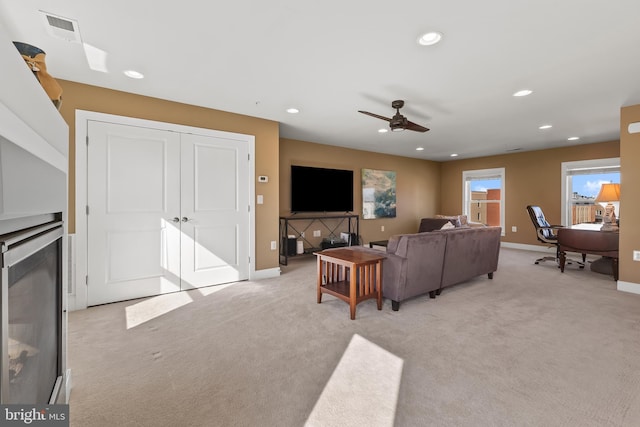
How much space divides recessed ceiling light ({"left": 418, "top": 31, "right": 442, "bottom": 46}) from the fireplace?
2.45 meters

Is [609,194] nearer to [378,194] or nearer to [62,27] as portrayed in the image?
[378,194]

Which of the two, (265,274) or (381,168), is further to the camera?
(381,168)

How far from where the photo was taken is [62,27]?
6.68ft

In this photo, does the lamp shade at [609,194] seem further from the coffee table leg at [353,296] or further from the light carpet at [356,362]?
the coffee table leg at [353,296]

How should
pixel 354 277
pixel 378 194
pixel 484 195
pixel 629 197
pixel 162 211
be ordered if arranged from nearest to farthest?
1. pixel 354 277
2. pixel 162 211
3. pixel 629 197
4. pixel 378 194
5. pixel 484 195

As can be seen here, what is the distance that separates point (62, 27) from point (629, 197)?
5931mm

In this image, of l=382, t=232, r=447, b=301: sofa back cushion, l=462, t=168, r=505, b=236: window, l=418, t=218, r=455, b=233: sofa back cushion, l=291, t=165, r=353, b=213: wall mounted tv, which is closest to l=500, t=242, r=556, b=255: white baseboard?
l=462, t=168, r=505, b=236: window

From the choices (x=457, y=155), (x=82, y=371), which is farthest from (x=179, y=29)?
(x=457, y=155)

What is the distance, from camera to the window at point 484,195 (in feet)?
24.0

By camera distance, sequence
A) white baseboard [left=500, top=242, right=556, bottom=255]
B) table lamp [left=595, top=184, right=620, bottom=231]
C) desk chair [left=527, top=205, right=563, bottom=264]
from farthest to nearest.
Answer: white baseboard [left=500, top=242, right=556, bottom=255]
desk chair [left=527, top=205, right=563, bottom=264]
table lamp [left=595, top=184, right=620, bottom=231]

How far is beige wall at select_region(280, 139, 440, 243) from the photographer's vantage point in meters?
5.52

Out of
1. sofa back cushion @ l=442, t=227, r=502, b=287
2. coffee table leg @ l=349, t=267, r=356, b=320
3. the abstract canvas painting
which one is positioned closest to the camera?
coffee table leg @ l=349, t=267, r=356, b=320

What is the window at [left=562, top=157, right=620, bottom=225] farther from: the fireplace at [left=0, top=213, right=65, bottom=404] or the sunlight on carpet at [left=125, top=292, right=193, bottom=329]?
the fireplace at [left=0, top=213, right=65, bottom=404]

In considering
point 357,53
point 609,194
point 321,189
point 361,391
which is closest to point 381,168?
point 321,189
